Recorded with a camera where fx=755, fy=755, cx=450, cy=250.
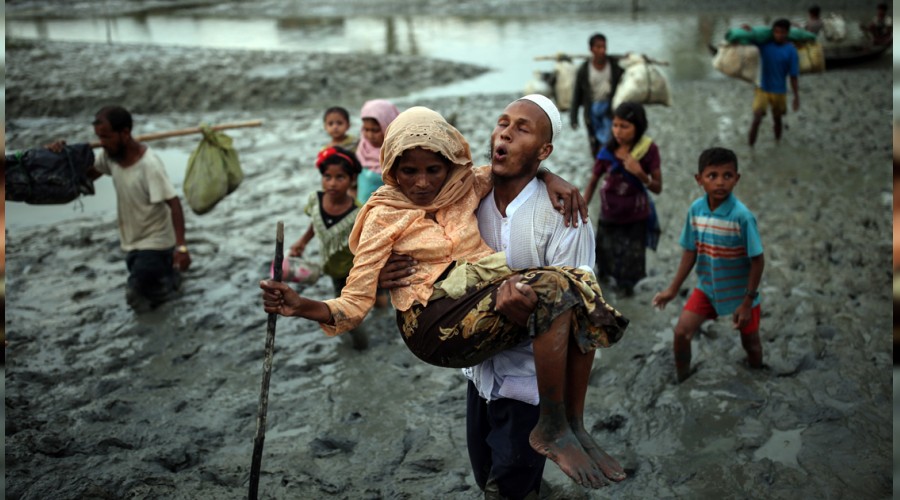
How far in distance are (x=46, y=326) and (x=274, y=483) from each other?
2.87 metres

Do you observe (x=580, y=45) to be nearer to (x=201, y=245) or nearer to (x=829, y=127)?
(x=829, y=127)

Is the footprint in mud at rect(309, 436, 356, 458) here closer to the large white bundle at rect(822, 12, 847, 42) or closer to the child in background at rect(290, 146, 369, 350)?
the child in background at rect(290, 146, 369, 350)

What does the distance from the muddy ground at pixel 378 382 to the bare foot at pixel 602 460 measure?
1.08 m

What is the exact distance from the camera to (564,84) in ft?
31.0

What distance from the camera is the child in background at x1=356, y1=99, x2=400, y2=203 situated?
17.9 ft

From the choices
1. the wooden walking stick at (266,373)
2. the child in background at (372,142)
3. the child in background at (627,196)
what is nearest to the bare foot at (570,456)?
the wooden walking stick at (266,373)

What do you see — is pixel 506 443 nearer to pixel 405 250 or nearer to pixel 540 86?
pixel 405 250

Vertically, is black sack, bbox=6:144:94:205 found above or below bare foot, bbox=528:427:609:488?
above

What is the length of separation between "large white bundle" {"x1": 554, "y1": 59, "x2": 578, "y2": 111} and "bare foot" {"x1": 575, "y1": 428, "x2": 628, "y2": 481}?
23.6 ft

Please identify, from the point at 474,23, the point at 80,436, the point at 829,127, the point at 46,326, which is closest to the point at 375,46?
the point at 474,23

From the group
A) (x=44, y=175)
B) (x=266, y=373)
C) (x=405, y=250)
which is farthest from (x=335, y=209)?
(x=405, y=250)

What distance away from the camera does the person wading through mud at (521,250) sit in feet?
9.09

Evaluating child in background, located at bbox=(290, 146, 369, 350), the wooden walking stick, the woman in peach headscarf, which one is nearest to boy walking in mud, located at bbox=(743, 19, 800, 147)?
child in background, located at bbox=(290, 146, 369, 350)

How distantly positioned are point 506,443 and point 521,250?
0.79 metres
